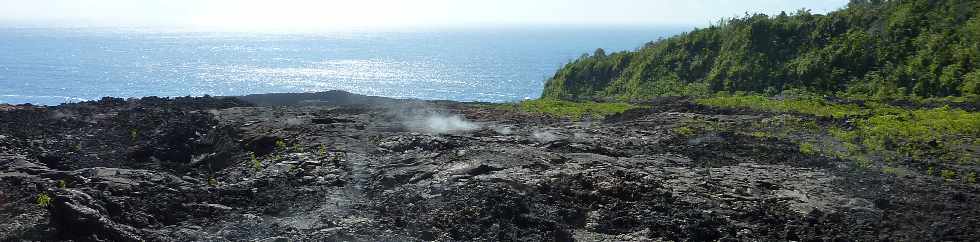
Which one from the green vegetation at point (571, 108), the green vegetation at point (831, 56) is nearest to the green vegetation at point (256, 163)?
the green vegetation at point (571, 108)

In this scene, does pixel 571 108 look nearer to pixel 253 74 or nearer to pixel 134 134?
pixel 134 134

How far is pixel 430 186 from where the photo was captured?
52.8 feet

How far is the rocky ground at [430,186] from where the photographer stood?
1332cm

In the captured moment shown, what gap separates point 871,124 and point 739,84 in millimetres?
16466

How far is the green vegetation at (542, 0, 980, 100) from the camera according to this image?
1205 inches

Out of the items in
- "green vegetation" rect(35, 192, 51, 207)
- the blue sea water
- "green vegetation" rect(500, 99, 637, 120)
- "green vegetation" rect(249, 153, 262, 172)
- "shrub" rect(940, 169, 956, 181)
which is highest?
"shrub" rect(940, 169, 956, 181)

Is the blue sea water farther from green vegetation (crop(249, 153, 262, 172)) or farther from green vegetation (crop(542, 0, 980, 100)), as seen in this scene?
green vegetation (crop(249, 153, 262, 172))

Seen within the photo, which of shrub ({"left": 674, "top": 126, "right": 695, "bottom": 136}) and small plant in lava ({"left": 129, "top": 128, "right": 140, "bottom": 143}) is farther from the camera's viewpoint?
shrub ({"left": 674, "top": 126, "right": 695, "bottom": 136})

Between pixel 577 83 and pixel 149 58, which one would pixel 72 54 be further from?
pixel 577 83

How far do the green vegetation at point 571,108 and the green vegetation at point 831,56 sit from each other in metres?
7.75

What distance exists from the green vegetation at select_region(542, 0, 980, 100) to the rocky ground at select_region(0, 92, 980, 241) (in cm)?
1543

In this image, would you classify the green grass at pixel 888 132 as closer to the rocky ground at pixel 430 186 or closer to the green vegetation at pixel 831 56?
the rocky ground at pixel 430 186

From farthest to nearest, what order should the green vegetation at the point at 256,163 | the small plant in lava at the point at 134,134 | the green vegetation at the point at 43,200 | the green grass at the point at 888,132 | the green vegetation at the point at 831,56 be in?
1. the green vegetation at the point at 831,56
2. the small plant in lava at the point at 134,134
3. the green grass at the point at 888,132
4. the green vegetation at the point at 256,163
5. the green vegetation at the point at 43,200

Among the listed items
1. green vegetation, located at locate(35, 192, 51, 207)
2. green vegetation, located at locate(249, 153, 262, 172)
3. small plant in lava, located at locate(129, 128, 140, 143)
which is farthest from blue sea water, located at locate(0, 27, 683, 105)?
green vegetation, located at locate(35, 192, 51, 207)
